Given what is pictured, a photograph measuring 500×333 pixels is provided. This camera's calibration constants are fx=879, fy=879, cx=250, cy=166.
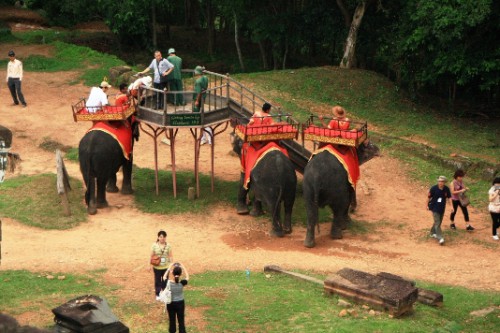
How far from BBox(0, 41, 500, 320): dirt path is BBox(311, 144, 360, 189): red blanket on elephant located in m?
1.44

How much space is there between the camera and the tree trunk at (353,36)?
A: 32.3 metres

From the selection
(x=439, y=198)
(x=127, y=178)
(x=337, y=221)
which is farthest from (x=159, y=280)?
(x=127, y=178)

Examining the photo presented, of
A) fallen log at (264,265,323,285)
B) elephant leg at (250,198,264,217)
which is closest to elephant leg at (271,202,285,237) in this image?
elephant leg at (250,198,264,217)

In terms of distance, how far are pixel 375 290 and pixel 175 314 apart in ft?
10.9

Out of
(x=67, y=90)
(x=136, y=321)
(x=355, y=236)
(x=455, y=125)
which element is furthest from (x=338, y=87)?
(x=136, y=321)

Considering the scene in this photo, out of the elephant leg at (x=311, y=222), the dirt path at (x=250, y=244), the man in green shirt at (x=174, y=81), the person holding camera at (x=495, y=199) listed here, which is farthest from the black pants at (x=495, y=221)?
the man in green shirt at (x=174, y=81)

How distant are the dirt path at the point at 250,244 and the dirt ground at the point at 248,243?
0.02 m

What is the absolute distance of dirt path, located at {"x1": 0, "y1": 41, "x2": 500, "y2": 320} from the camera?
16.9 metres

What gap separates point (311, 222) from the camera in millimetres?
18641

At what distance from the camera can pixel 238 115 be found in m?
21.4

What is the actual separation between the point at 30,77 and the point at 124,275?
16.6 meters

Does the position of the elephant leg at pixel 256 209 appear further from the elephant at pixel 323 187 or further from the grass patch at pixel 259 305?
the grass patch at pixel 259 305

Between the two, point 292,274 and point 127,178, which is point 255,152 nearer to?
point 127,178

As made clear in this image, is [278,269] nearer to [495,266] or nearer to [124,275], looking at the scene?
[124,275]
